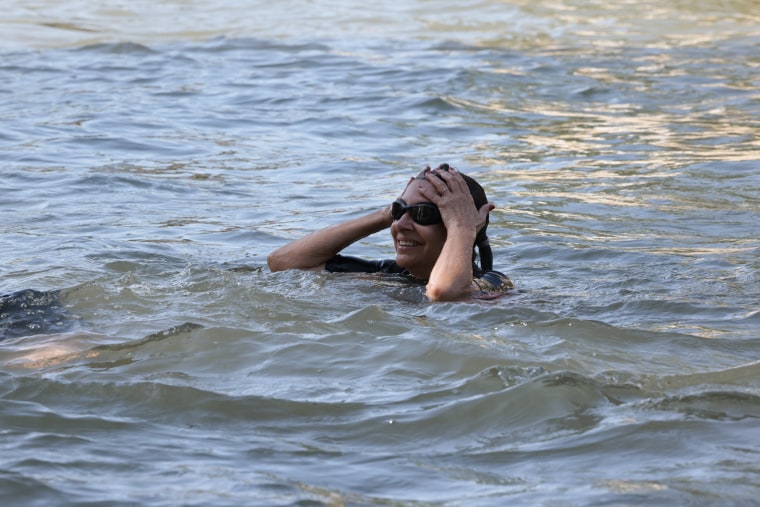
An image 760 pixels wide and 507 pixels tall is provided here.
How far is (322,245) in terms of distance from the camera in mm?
6473

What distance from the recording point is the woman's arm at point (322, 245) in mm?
6387

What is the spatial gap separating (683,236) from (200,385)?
4.20 meters

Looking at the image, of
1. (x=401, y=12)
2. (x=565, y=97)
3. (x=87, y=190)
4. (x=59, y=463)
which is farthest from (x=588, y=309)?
(x=401, y=12)

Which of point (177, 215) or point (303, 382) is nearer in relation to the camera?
point (303, 382)

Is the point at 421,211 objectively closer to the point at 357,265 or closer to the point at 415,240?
the point at 415,240

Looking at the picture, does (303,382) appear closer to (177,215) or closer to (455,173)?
(455,173)

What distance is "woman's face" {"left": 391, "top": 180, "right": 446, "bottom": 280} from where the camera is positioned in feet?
19.8

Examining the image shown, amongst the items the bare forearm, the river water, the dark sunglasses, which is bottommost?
the river water

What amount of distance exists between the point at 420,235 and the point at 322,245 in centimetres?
64

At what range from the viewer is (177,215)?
878 centimetres

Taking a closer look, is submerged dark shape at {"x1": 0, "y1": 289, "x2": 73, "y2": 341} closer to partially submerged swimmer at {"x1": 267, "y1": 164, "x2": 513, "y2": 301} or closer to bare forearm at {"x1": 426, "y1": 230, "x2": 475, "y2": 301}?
partially submerged swimmer at {"x1": 267, "y1": 164, "x2": 513, "y2": 301}

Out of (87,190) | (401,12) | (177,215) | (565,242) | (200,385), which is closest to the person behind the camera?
(200,385)

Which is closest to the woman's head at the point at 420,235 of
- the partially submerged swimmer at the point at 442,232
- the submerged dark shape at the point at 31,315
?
the partially submerged swimmer at the point at 442,232

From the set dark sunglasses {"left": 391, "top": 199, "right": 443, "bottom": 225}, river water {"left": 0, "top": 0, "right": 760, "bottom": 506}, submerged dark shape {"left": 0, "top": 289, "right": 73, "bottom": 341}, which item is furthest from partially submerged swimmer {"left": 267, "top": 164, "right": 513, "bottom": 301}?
submerged dark shape {"left": 0, "top": 289, "right": 73, "bottom": 341}
